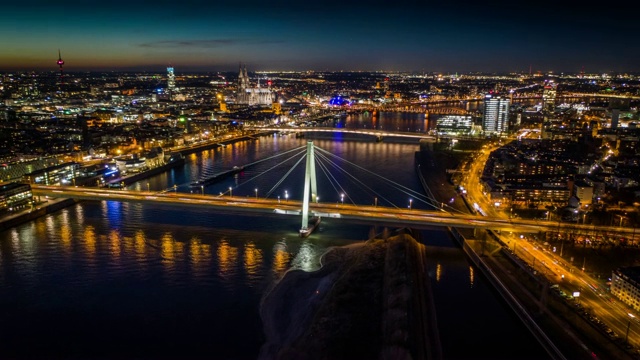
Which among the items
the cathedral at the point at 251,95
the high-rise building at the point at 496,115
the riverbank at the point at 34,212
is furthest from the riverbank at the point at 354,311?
the cathedral at the point at 251,95

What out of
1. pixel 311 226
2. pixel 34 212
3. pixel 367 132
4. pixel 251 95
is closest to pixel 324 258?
pixel 311 226

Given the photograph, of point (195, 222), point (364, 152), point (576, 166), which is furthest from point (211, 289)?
point (364, 152)

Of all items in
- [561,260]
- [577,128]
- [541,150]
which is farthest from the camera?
[577,128]

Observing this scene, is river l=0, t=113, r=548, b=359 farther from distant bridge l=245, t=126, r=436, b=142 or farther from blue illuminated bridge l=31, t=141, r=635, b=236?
distant bridge l=245, t=126, r=436, b=142

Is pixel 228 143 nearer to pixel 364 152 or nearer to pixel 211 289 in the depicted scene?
pixel 364 152

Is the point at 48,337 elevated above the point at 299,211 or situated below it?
below

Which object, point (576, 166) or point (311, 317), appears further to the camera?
point (576, 166)
